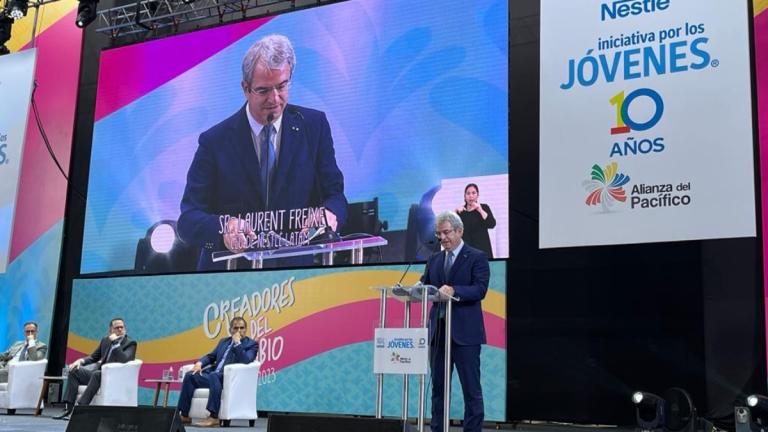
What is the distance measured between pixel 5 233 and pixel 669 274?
6.35 metres

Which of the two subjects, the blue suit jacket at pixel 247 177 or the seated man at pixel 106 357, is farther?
the blue suit jacket at pixel 247 177

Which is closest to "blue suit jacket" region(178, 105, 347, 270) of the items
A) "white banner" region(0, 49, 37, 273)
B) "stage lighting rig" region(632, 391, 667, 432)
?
"white banner" region(0, 49, 37, 273)

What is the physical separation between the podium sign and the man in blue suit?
313 millimetres

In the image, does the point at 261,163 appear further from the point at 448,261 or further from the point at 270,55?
the point at 448,261

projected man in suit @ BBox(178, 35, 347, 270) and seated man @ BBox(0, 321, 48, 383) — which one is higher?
projected man in suit @ BBox(178, 35, 347, 270)

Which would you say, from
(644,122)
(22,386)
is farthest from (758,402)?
(22,386)

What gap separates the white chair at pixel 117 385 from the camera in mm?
7461

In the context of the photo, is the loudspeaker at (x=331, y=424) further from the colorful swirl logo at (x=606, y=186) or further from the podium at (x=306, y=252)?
the podium at (x=306, y=252)

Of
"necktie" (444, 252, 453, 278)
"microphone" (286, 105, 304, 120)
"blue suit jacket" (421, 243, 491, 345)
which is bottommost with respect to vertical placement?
"blue suit jacket" (421, 243, 491, 345)

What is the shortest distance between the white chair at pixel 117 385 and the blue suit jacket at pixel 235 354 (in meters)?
0.79

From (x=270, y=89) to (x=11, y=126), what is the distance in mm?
2663

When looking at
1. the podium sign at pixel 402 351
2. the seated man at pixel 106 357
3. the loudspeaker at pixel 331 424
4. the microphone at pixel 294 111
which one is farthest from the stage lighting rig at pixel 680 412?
the seated man at pixel 106 357

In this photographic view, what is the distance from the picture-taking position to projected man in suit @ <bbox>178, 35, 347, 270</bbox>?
845cm

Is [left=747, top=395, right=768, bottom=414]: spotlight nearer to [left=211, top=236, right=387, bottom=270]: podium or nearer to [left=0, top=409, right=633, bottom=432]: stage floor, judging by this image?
[left=0, top=409, right=633, bottom=432]: stage floor
